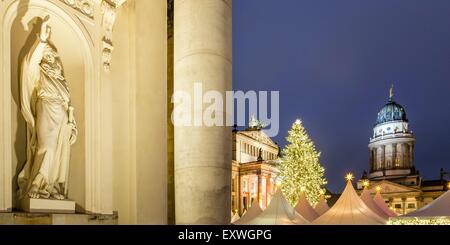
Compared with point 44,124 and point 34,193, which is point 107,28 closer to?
point 44,124

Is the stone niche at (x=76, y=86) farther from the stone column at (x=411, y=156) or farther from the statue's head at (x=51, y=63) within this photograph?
the stone column at (x=411, y=156)

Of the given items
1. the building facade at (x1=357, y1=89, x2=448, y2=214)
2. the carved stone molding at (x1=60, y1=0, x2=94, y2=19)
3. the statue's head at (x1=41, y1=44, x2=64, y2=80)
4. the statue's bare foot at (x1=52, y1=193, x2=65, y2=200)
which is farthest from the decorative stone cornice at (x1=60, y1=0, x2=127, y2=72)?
the building facade at (x1=357, y1=89, x2=448, y2=214)

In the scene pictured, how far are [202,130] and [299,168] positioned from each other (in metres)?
36.4

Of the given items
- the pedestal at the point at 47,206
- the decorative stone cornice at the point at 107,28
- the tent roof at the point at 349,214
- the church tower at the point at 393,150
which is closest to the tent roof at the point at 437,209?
the tent roof at the point at 349,214

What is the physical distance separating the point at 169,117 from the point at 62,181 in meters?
3.03

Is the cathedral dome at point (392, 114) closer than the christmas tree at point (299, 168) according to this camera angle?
No

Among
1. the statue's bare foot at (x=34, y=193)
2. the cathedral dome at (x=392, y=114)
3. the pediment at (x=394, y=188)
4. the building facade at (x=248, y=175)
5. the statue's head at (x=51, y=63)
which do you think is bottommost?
the pediment at (x=394, y=188)

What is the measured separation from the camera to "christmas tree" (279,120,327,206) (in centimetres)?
4206

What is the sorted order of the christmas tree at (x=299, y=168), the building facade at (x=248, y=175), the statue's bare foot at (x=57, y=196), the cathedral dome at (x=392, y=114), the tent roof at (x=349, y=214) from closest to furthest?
the statue's bare foot at (x=57, y=196) < the tent roof at (x=349, y=214) < the christmas tree at (x=299, y=168) < the building facade at (x=248, y=175) < the cathedral dome at (x=392, y=114)

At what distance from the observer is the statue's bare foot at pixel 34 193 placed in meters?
5.97

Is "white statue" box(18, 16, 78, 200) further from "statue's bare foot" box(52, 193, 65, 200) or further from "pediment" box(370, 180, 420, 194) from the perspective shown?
"pediment" box(370, 180, 420, 194)

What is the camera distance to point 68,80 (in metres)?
7.39

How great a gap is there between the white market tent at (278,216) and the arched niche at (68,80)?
10.2 m

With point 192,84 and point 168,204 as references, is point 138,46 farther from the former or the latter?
point 168,204
